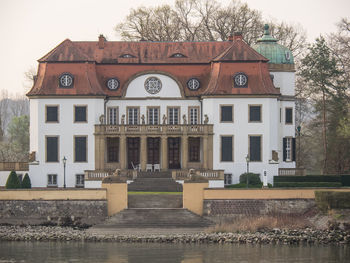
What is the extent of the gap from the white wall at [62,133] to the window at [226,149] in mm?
9191

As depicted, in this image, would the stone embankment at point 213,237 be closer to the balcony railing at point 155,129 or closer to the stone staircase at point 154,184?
the stone staircase at point 154,184

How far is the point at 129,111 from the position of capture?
69.7m

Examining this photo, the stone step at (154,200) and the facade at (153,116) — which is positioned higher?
the facade at (153,116)

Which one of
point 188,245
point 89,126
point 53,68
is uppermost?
point 53,68

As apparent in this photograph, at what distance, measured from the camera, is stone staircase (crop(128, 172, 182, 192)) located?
6250cm

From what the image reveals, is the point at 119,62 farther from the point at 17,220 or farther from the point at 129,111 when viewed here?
the point at 17,220

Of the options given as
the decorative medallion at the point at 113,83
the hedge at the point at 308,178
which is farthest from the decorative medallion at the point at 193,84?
the hedge at the point at 308,178

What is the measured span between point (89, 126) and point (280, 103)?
14.4 metres

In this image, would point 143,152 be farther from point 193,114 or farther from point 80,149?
point 193,114

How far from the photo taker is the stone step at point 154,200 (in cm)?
5678

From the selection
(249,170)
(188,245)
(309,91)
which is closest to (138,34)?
(309,91)

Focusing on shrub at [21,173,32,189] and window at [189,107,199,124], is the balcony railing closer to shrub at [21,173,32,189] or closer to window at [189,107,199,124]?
window at [189,107,199,124]

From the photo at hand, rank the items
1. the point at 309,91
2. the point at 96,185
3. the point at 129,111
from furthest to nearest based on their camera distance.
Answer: the point at 309,91 < the point at 129,111 < the point at 96,185

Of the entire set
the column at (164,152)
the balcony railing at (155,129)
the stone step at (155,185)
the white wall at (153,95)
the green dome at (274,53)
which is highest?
the green dome at (274,53)
